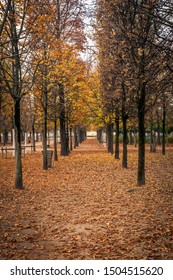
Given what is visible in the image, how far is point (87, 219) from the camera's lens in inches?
318

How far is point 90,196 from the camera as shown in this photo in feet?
36.2

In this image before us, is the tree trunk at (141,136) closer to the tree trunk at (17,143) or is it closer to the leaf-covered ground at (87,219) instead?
the leaf-covered ground at (87,219)

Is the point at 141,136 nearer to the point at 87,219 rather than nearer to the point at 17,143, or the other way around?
the point at 17,143

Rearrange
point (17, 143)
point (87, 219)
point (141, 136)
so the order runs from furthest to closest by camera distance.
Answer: point (141, 136), point (17, 143), point (87, 219)

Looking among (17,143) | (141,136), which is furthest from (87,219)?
(141,136)

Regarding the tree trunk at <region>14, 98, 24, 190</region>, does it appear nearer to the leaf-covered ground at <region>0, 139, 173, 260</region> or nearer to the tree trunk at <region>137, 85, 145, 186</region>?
the leaf-covered ground at <region>0, 139, 173, 260</region>

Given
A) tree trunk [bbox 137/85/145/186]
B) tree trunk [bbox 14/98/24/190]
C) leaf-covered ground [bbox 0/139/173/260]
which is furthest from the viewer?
tree trunk [bbox 137/85/145/186]

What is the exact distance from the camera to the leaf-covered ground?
5.81 meters

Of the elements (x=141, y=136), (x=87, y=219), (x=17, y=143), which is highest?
(x=141, y=136)

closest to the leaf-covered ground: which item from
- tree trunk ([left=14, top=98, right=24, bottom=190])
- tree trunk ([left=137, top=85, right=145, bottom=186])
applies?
tree trunk ([left=14, top=98, right=24, bottom=190])

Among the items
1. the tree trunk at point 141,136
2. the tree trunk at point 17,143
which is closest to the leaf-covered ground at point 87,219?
the tree trunk at point 17,143
